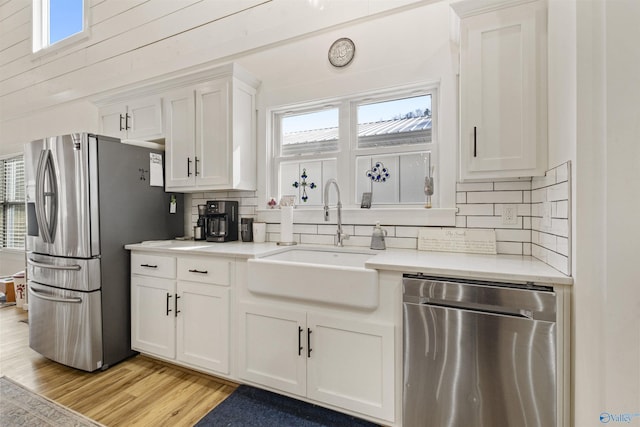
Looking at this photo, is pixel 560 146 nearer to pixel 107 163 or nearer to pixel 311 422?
pixel 311 422

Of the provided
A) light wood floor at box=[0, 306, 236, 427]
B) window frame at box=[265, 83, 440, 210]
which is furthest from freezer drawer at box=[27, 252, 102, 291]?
window frame at box=[265, 83, 440, 210]

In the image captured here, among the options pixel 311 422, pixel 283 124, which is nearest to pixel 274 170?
pixel 283 124

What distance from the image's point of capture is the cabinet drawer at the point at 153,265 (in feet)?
7.22

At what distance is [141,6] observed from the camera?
10.9ft

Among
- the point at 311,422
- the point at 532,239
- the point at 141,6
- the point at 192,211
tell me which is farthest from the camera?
the point at 141,6

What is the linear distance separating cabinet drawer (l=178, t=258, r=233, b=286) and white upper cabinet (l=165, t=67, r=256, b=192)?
0.67m

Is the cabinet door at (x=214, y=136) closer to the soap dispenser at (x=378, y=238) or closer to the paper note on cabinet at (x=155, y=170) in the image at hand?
the paper note on cabinet at (x=155, y=170)

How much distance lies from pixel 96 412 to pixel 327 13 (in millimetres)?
3201

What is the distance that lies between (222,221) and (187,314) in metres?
0.83

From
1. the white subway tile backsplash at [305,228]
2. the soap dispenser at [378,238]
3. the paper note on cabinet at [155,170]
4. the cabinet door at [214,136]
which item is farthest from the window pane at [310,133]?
the paper note on cabinet at [155,170]

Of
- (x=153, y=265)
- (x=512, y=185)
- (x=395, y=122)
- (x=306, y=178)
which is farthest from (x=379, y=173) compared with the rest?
(x=153, y=265)

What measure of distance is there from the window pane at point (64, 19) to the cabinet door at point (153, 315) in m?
3.79

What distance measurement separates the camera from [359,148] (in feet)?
7.79

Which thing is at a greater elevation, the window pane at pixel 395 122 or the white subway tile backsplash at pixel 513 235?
the window pane at pixel 395 122
